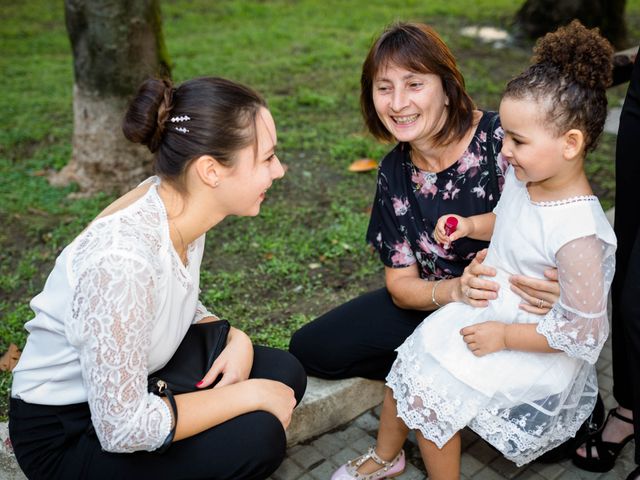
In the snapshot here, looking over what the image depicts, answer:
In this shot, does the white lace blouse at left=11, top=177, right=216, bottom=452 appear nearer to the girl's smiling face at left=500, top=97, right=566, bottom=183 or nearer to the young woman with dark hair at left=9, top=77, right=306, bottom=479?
the young woman with dark hair at left=9, top=77, right=306, bottom=479

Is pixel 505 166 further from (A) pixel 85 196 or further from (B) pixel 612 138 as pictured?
(B) pixel 612 138

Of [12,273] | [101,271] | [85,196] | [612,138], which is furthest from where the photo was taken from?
[612,138]

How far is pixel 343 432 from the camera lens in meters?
2.98

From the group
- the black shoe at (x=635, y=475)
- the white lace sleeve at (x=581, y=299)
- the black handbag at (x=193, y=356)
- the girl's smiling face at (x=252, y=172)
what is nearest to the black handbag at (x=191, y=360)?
the black handbag at (x=193, y=356)

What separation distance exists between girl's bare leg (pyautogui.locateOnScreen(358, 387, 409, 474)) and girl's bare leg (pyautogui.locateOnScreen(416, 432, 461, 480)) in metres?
0.16

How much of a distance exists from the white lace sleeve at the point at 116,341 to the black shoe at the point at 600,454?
1.62m

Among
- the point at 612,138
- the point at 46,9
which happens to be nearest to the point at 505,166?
the point at 612,138

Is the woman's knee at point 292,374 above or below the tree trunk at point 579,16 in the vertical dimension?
below

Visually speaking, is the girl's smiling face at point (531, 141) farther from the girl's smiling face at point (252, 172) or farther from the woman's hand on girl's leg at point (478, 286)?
the girl's smiling face at point (252, 172)

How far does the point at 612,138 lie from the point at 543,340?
391 centimetres

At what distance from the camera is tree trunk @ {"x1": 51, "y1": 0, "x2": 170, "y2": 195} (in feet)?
14.8

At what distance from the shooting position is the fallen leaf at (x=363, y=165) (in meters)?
5.07

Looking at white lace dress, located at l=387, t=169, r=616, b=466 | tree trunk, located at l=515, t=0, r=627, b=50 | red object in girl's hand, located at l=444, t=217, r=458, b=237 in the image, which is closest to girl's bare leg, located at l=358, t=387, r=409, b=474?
white lace dress, located at l=387, t=169, r=616, b=466

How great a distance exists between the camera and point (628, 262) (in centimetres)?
250
